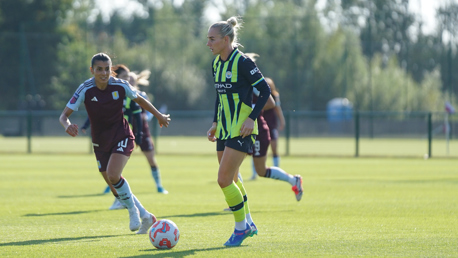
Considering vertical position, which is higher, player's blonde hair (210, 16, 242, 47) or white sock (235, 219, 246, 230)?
player's blonde hair (210, 16, 242, 47)

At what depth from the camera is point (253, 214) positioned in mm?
9750

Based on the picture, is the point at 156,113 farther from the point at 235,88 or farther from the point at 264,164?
the point at 264,164

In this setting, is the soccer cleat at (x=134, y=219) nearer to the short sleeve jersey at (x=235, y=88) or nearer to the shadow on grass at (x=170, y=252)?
the shadow on grass at (x=170, y=252)

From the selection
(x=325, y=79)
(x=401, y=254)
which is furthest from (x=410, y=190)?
(x=325, y=79)

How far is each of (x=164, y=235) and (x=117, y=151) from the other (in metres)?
1.42

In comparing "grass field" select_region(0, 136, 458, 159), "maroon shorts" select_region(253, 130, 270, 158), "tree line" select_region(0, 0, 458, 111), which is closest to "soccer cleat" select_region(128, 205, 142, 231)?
"maroon shorts" select_region(253, 130, 270, 158)

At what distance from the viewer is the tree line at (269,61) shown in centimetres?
4834

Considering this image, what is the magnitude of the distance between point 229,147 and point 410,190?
23.6ft

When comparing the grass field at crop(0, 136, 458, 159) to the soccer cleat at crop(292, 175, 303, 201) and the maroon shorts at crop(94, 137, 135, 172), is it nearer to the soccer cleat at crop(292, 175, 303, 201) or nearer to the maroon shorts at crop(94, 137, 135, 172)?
the soccer cleat at crop(292, 175, 303, 201)

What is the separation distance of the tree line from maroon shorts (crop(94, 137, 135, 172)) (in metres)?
38.7

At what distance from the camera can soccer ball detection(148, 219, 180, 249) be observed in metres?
6.80

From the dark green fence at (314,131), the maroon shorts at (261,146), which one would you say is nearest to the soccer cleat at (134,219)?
the maroon shorts at (261,146)

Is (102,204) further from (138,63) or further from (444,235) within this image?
(138,63)

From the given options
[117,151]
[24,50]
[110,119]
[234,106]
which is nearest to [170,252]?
[234,106]
